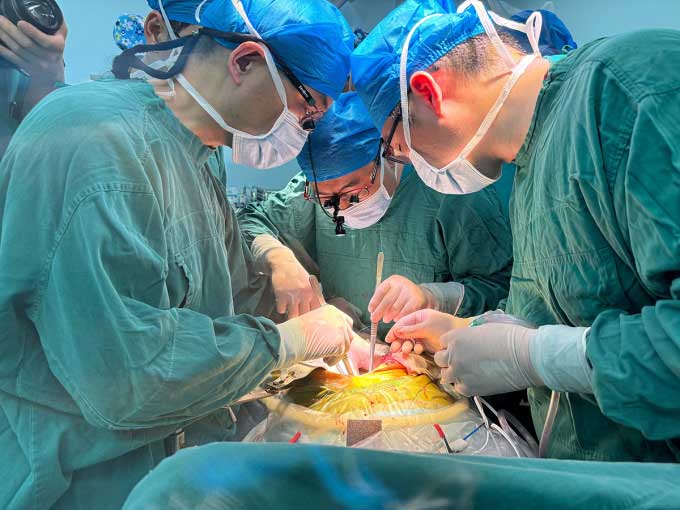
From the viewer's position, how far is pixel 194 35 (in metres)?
1.38

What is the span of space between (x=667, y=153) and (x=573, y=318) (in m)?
0.46

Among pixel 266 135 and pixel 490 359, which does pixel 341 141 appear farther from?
pixel 490 359

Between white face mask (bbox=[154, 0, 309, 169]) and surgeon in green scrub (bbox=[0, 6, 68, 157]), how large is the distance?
A: 0.95ft

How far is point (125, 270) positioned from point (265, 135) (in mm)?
696

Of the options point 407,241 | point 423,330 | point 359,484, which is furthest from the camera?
point 407,241

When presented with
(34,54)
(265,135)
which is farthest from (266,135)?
(34,54)

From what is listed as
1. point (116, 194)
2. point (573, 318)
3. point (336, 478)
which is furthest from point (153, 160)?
point (573, 318)

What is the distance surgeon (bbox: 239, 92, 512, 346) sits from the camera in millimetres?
2240

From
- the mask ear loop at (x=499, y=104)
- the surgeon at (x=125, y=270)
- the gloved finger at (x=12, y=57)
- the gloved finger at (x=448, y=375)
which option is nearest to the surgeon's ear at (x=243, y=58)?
the surgeon at (x=125, y=270)

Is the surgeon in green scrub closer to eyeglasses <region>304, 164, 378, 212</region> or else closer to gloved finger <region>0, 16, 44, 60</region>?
gloved finger <region>0, 16, 44, 60</region>

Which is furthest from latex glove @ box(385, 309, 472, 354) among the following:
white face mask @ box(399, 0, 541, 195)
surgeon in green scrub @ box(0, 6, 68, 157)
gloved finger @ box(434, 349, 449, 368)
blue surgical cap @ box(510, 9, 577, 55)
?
surgeon in green scrub @ box(0, 6, 68, 157)

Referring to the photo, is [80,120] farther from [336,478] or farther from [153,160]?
[336,478]

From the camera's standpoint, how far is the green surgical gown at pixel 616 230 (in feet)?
3.07

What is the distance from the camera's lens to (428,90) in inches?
56.2
